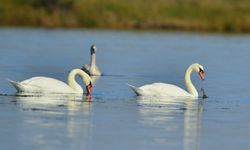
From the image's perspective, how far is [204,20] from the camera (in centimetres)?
5634

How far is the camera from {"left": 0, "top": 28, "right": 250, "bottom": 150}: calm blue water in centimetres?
1355

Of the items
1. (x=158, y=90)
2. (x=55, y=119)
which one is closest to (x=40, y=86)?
(x=158, y=90)

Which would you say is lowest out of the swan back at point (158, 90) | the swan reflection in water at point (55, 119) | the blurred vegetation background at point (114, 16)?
the swan reflection in water at point (55, 119)

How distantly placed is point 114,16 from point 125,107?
38278 mm

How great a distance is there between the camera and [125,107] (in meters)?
17.6

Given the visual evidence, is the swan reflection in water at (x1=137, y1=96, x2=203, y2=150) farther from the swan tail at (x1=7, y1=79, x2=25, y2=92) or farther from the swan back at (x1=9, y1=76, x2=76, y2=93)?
the swan tail at (x1=7, y1=79, x2=25, y2=92)

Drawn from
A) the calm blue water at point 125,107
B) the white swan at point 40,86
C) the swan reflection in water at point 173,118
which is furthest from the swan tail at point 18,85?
the swan reflection in water at point 173,118

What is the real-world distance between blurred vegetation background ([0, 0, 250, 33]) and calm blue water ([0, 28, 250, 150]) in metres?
17.7

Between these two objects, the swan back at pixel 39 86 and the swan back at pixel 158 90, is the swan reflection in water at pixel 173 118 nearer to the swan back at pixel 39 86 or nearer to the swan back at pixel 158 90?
the swan back at pixel 158 90

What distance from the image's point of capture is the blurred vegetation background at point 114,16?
55.0 metres

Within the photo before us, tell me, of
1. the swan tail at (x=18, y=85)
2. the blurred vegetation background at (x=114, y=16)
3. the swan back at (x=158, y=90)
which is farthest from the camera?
the blurred vegetation background at (x=114, y=16)

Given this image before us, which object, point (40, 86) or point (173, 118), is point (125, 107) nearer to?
point (173, 118)

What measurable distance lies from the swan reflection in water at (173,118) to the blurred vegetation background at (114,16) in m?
35.6

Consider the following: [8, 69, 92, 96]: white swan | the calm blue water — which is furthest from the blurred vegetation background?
[8, 69, 92, 96]: white swan
